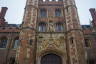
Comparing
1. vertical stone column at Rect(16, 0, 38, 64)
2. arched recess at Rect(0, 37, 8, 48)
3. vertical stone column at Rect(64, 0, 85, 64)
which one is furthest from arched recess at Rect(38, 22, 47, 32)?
arched recess at Rect(0, 37, 8, 48)

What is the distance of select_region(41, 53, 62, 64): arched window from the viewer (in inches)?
531

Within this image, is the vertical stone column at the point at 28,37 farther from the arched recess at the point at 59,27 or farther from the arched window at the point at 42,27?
the arched recess at the point at 59,27

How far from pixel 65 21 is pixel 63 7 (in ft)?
9.26

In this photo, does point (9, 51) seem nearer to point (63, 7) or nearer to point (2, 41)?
point (2, 41)

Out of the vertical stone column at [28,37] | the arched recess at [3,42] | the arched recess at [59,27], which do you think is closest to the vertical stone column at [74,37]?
the arched recess at [59,27]

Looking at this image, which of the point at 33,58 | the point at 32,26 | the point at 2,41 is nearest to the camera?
the point at 33,58

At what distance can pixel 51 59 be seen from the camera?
13609 mm

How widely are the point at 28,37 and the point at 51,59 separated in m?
3.52

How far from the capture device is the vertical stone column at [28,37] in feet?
41.4

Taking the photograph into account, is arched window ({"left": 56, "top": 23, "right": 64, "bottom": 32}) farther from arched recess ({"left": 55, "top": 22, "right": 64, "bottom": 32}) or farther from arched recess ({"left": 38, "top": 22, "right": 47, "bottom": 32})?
arched recess ({"left": 38, "top": 22, "right": 47, "bottom": 32})

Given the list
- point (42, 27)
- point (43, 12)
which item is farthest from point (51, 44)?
point (43, 12)

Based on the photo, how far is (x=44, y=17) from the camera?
55.7 feet

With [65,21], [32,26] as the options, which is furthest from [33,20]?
[65,21]

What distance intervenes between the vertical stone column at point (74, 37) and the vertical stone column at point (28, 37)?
4024 millimetres
